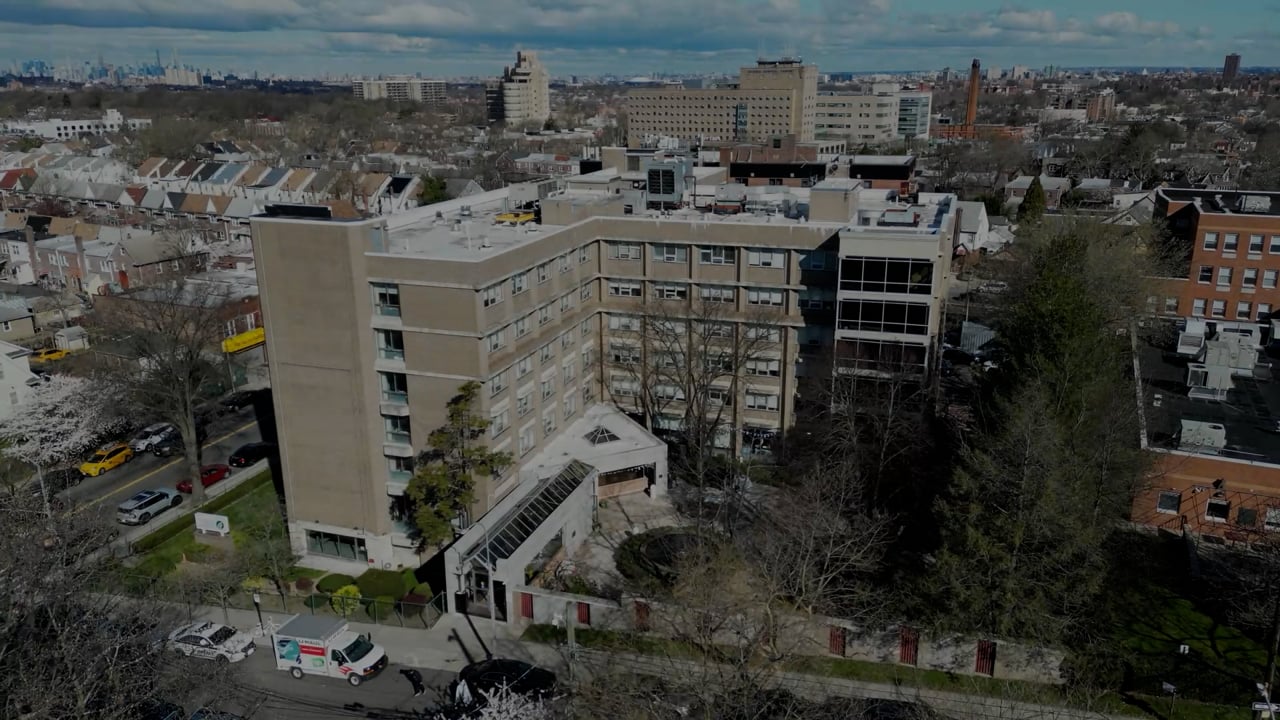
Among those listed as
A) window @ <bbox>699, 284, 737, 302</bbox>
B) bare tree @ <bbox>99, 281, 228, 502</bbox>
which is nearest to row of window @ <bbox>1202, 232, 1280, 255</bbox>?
window @ <bbox>699, 284, 737, 302</bbox>

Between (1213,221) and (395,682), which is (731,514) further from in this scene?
(1213,221)

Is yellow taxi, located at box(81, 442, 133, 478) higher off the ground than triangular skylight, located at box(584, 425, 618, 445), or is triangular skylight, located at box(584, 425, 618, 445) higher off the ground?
triangular skylight, located at box(584, 425, 618, 445)

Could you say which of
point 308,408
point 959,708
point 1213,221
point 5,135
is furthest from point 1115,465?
point 5,135

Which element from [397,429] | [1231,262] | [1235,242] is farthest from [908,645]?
[1235,242]

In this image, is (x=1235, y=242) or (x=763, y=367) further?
(x=1235, y=242)

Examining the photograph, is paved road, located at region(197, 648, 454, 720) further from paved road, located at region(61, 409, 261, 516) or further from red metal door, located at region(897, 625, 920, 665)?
paved road, located at region(61, 409, 261, 516)

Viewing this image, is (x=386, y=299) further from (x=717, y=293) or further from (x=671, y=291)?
(x=717, y=293)

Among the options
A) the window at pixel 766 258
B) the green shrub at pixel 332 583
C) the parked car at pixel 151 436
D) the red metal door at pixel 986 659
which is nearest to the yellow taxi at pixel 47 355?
the parked car at pixel 151 436
